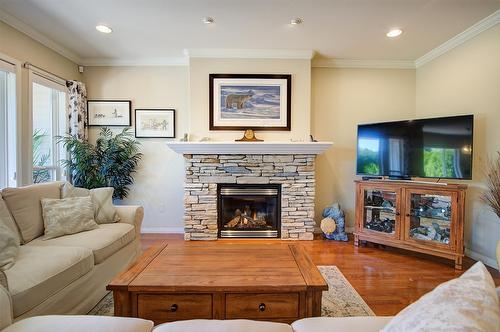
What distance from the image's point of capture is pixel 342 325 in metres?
1.05

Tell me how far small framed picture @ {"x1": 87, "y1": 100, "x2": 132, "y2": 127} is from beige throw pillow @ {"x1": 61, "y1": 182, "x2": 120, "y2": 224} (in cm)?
160

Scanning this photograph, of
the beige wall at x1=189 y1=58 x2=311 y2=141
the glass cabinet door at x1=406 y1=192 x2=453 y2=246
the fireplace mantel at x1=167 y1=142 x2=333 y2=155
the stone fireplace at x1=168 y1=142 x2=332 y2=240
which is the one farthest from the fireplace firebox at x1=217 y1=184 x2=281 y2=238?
the glass cabinet door at x1=406 y1=192 x2=453 y2=246

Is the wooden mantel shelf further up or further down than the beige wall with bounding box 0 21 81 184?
further down

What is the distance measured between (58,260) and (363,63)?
425 cm

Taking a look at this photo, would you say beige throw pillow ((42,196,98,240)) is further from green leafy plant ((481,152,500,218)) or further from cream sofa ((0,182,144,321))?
green leafy plant ((481,152,500,218))

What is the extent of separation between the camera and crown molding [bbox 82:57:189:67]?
3963 mm

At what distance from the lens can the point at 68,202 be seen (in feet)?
7.95

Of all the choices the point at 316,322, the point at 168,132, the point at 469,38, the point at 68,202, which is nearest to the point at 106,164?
the point at 168,132

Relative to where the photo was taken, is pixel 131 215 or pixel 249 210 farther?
pixel 249 210

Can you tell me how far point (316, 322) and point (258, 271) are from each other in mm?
655

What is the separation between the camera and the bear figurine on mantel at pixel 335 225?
3.71 meters

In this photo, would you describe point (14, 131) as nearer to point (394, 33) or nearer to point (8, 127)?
point (8, 127)

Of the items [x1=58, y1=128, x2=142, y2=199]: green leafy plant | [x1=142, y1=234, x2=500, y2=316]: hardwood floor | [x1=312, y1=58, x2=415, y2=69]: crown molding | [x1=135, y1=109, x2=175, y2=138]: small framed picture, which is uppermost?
[x1=312, y1=58, x2=415, y2=69]: crown molding

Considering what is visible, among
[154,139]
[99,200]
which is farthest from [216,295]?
[154,139]
